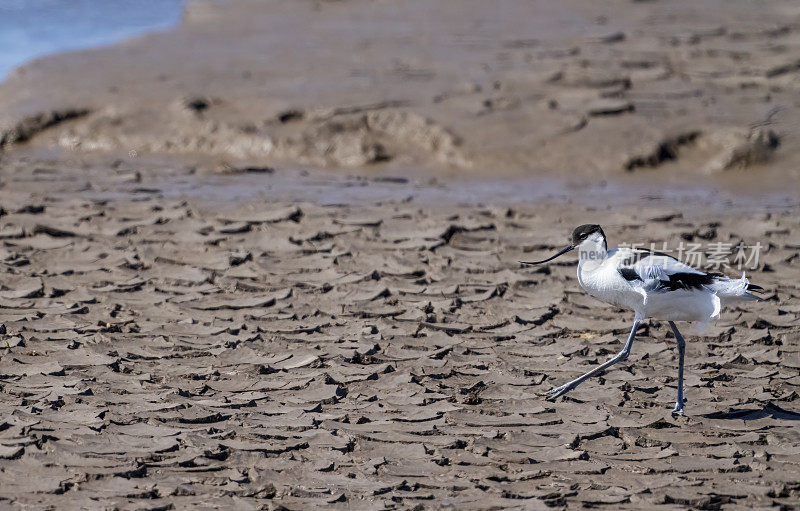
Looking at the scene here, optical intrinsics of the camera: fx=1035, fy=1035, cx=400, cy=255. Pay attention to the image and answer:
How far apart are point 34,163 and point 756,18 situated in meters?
6.88

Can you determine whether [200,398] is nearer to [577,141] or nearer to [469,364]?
[469,364]

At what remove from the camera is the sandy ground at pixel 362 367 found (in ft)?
11.1

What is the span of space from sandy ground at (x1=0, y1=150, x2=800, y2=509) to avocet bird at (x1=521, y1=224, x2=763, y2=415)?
0.29 m

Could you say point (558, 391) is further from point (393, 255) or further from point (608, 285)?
point (393, 255)

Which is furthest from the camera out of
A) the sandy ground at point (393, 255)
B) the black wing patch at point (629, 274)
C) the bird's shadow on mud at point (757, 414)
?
the black wing patch at point (629, 274)

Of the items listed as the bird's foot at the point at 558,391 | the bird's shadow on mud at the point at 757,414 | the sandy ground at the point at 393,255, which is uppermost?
the sandy ground at the point at 393,255

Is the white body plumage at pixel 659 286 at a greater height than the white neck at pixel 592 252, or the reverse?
the white neck at pixel 592 252

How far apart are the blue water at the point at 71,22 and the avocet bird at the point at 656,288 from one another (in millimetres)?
10269

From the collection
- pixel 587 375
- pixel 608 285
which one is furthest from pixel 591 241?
pixel 587 375

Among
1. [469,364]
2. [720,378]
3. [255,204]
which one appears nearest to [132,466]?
[469,364]

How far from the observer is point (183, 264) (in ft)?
18.1

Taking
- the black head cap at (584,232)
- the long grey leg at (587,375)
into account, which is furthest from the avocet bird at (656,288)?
the black head cap at (584,232)

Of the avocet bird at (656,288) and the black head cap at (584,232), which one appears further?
the black head cap at (584,232)

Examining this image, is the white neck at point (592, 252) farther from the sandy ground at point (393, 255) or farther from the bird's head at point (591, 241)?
the sandy ground at point (393, 255)
